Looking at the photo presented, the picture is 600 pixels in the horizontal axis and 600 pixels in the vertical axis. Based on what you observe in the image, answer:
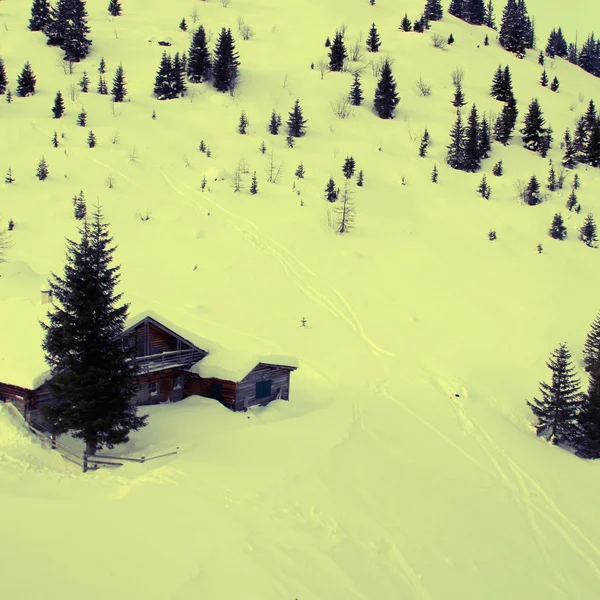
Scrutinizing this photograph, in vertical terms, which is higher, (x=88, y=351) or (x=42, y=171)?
(x=42, y=171)

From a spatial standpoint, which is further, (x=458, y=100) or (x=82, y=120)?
(x=458, y=100)

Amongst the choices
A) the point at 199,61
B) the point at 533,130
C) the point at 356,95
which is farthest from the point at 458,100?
the point at 199,61

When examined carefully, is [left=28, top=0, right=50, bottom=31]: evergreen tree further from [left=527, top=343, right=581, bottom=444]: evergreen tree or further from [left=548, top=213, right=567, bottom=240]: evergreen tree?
[left=527, top=343, right=581, bottom=444]: evergreen tree

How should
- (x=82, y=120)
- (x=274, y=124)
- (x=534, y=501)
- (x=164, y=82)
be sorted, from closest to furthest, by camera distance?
(x=534, y=501) < (x=82, y=120) < (x=274, y=124) < (x=164, y=82)

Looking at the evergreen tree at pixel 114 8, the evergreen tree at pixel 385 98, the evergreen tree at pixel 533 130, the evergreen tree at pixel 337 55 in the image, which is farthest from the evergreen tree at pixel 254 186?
the evergreen tree at pixel 114 8

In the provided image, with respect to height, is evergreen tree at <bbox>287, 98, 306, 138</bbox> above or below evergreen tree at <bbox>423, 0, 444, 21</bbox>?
below

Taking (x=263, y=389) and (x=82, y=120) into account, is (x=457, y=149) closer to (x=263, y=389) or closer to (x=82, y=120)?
(x=82, y=120)

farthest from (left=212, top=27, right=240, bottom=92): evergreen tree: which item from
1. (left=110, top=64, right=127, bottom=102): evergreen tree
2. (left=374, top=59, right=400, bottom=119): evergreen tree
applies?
(left=374, top=59, right=400, bottom=119): evergreen tree
